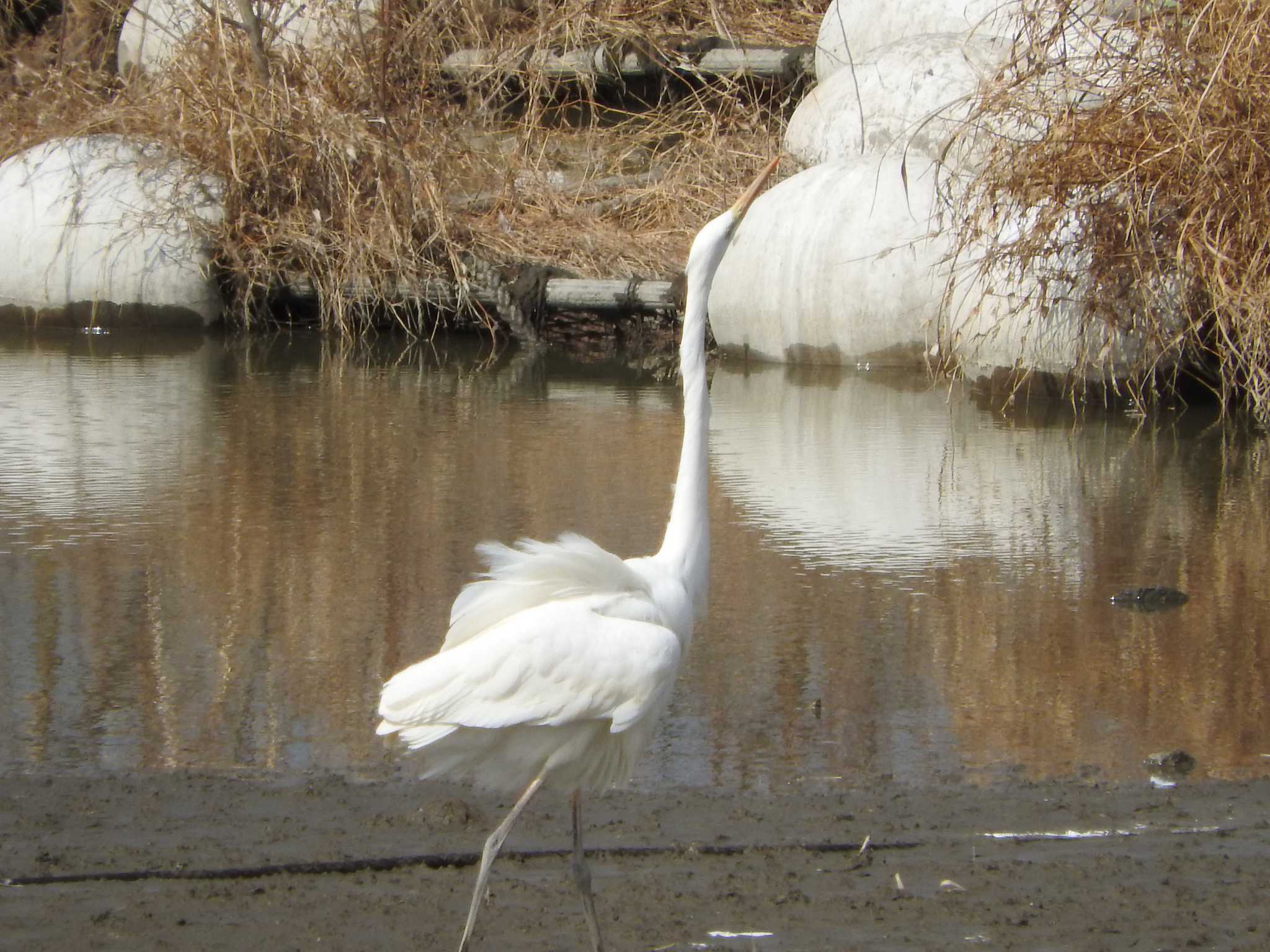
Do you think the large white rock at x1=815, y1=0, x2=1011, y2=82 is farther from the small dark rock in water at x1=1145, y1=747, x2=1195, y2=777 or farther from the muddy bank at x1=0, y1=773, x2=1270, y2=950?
the muddy bank at x1=0, y1=773, x2=1270, y2=950

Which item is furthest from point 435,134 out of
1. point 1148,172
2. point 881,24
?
point 1148,172

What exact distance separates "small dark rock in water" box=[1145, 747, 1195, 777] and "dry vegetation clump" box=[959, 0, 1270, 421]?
3567mm

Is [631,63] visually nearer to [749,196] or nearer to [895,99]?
[895,99]

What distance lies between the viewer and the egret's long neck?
3.18m

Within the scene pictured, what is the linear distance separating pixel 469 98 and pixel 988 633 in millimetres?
9383

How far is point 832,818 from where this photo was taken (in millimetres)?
3182

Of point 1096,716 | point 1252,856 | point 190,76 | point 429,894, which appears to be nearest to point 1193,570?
point 1096,716

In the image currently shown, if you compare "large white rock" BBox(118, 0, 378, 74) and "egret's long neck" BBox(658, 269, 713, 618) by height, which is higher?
"large white rock" BBox(118, 0, 378, 74)

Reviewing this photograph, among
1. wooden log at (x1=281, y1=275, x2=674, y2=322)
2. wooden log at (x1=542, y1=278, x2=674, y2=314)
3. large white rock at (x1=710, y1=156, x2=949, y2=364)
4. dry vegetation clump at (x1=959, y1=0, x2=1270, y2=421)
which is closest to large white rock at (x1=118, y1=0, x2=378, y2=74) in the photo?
wooden log at (x1=281, y1=275, x2=674, y2=322)

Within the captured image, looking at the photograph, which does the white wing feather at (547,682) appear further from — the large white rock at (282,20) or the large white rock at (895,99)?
the large white rock at (282,20)

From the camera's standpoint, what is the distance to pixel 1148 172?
6844 millimetres

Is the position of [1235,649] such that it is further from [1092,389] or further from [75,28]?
[75,28]

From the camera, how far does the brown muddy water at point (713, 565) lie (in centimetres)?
364

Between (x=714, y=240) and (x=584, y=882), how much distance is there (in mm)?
1280
